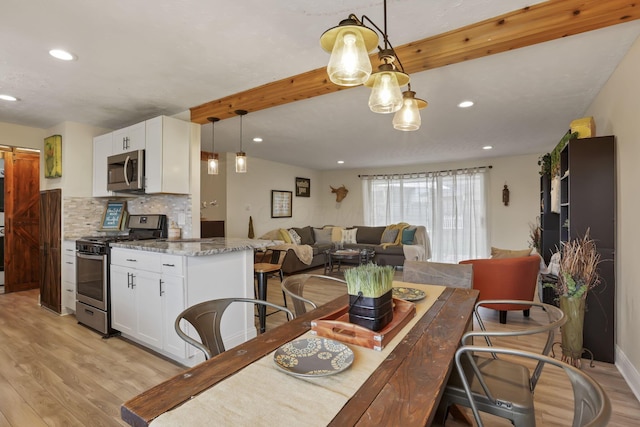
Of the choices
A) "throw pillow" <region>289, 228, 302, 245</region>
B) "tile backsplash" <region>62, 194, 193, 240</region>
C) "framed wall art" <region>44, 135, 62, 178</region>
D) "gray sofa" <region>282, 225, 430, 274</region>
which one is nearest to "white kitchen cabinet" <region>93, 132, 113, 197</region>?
"tile backsplash" <region>62, 194, 193, 240</region>

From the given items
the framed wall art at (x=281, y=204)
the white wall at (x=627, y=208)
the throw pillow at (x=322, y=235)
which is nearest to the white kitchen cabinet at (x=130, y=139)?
the framed wall art at (x=281, y=204)

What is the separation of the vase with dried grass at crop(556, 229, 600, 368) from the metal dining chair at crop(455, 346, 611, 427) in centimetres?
131

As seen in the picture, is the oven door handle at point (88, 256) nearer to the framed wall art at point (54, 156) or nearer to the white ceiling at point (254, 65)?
the framed wall art at point (54, 156)

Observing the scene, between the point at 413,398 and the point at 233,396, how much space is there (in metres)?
0.47

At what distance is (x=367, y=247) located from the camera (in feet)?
22.5

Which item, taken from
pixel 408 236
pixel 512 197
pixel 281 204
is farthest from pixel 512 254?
pixel 281 204

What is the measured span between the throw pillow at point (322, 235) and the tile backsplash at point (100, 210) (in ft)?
14.0

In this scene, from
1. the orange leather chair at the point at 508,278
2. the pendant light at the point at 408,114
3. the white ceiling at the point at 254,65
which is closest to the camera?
the pendant light at the point at 408,114

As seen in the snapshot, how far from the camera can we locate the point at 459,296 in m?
1.88

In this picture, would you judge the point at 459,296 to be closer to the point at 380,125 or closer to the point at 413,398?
the point at 413,398

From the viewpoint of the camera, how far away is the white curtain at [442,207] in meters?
6.93

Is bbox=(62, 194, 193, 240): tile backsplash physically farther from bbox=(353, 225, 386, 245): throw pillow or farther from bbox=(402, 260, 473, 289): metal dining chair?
bbox=(353, 225, 386, 245): throw pillow

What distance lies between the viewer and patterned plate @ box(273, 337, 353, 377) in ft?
3.23

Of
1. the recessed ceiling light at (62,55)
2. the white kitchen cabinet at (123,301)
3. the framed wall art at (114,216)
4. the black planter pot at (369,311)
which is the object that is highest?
the recessed ceiling light at (62,55)
